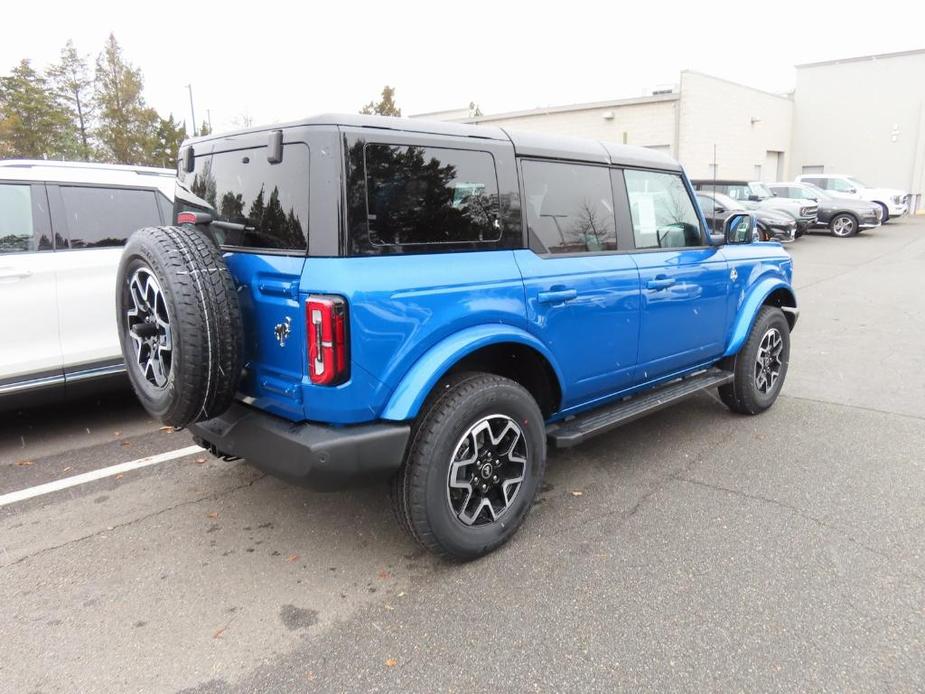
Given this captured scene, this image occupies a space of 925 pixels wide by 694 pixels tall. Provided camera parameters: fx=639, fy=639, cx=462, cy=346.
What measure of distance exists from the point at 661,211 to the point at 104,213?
13.0 feet

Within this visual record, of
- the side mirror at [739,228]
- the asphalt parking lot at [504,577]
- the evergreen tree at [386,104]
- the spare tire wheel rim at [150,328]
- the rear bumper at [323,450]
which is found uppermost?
the evergreen tree at [386,104]

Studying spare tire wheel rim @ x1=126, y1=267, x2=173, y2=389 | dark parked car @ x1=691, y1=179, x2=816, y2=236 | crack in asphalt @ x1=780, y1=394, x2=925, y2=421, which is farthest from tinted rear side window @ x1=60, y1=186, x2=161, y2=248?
dark parked car @ x1=691, y1=179, x2=816, y2=236

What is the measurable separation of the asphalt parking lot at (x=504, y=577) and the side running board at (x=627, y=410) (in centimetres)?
41

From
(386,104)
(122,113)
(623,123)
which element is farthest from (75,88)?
(623,123)

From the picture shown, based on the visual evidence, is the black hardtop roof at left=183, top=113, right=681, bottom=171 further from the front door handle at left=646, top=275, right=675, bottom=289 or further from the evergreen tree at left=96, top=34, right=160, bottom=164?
the evergreen tree at left=96, top=34, right=160, bottom=164

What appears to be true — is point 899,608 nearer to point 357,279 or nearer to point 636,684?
point 636,684

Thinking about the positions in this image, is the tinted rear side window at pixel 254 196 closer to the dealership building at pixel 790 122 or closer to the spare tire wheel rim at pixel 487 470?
the spare tire wheel rim at pixel 487 470

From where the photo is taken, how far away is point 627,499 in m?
3.64

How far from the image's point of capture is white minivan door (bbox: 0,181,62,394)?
4.16 meters

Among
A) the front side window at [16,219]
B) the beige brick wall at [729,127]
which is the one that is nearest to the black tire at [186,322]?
the front side window at [16,219]

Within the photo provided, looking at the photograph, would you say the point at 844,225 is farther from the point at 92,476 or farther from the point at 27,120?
the point at 27,120

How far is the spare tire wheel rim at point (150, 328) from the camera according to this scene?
2791 millimetres

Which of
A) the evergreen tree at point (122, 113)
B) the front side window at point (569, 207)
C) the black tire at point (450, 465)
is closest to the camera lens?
the black tire at point (450, 465)

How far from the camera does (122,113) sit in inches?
1230
